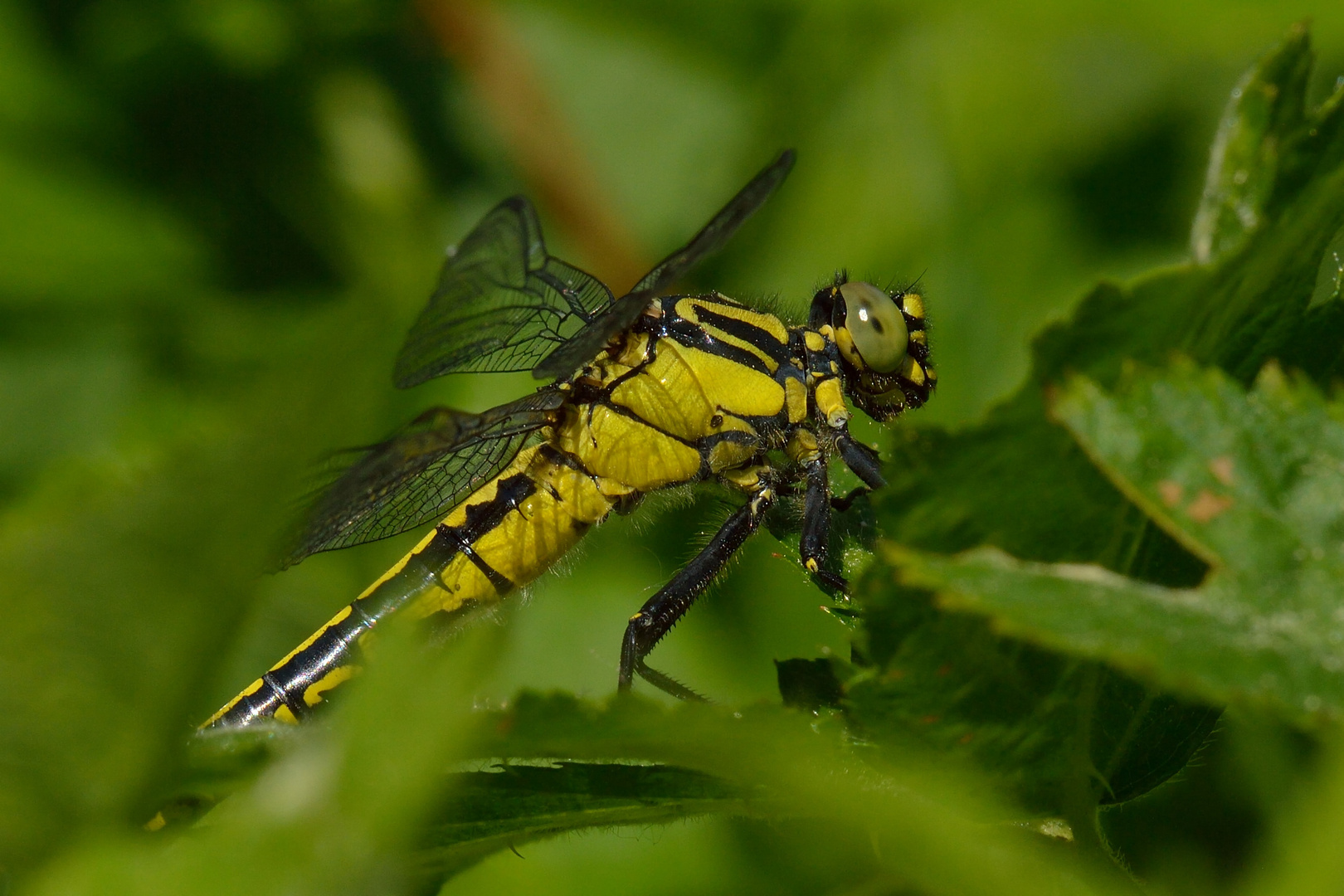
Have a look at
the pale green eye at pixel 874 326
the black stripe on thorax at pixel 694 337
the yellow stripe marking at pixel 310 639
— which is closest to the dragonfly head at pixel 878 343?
the pale green eye at pixel 874 326

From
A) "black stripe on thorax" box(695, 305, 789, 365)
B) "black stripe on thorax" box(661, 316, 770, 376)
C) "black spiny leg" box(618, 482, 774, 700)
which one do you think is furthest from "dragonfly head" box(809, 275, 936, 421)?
"black spiny leg" box(618, 482, 774, 700)

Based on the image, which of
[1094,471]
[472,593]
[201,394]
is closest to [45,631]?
[1094,471]

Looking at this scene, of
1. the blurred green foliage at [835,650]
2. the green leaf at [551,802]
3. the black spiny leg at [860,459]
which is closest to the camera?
the blurred green foliage at [835,650]

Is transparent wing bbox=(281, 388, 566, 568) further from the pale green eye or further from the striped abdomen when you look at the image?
the pale green eye

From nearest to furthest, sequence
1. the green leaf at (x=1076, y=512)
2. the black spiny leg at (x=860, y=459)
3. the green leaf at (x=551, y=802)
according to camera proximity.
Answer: the green leaf at (x=1076, y=512), the green leaf at (x=551, y=802), the black spiny leg at (x=860, y=459)

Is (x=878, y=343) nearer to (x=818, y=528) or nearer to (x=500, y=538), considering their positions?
(x=818, y=528)

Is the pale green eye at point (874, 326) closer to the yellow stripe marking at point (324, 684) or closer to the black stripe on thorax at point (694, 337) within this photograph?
the black stripe on thorax at point (694, 337)

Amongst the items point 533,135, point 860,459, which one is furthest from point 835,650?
point 533,135
